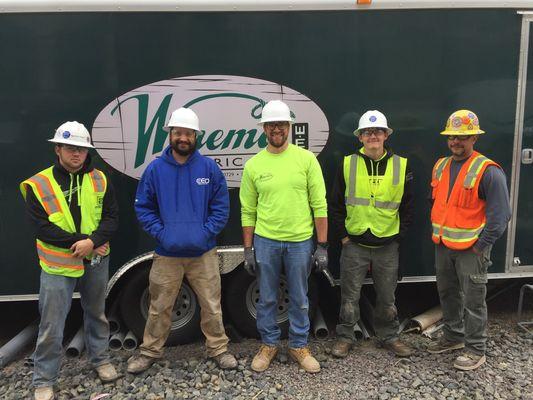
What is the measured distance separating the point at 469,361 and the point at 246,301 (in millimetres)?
1723

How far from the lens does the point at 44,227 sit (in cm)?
285

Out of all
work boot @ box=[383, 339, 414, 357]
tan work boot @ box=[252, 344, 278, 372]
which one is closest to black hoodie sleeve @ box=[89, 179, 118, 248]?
tan work boot @ box=[252, 344, 278, 372]

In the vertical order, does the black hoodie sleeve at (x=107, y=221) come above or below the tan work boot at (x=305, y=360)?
above

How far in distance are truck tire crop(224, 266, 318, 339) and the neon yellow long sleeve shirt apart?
70 cm

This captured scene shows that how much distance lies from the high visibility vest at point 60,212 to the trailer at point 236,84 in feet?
1.81

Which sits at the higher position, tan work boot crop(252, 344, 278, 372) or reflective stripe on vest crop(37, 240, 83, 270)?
reflective stripe on vest crop(37, 240, 83, 270)

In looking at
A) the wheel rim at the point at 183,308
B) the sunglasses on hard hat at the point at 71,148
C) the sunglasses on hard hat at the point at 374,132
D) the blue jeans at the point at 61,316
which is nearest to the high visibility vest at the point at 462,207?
the sunglasses on hard hat at the point at 374,132

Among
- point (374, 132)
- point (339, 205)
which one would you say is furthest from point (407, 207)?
point (374, 132)

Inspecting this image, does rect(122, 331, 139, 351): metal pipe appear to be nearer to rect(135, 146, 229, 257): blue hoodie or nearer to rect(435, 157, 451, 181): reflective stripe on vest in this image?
rect(135, 146, 229, 257): blue hoodie

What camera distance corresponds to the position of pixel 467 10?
354cm

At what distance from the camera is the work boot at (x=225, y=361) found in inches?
133

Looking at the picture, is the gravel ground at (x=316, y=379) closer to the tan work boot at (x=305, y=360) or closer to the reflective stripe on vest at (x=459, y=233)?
the tan work boot at (x=305, y=360)

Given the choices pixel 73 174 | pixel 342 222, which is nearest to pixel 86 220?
pixel 73 174

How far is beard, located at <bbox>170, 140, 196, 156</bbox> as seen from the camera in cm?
309
